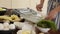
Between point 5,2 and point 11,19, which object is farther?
point 5,2

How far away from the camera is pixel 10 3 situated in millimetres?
2818

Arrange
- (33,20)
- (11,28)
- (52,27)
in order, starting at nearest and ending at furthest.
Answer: (52,27) → (11,28) → (33,20)

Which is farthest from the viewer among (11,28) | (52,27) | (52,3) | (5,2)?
(5,2)

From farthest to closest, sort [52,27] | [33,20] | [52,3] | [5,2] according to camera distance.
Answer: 1. [5,2]
2. [52,3]
3. [33,20]
4. [52,27]

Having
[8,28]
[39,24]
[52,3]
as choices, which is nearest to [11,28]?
[8,28]

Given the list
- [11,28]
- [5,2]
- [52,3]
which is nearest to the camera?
[11,28]

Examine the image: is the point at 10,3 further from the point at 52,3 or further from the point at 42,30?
the point at 42,30

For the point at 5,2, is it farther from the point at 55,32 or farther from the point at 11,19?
the point at 55,32

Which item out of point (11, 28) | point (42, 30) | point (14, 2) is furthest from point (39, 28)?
→ point (14, 2)

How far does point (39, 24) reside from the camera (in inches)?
33.5

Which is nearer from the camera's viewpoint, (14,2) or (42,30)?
(42,30)

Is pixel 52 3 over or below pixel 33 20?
over

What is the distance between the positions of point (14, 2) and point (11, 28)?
6.32 ft

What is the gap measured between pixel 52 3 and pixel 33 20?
15.9 inches
